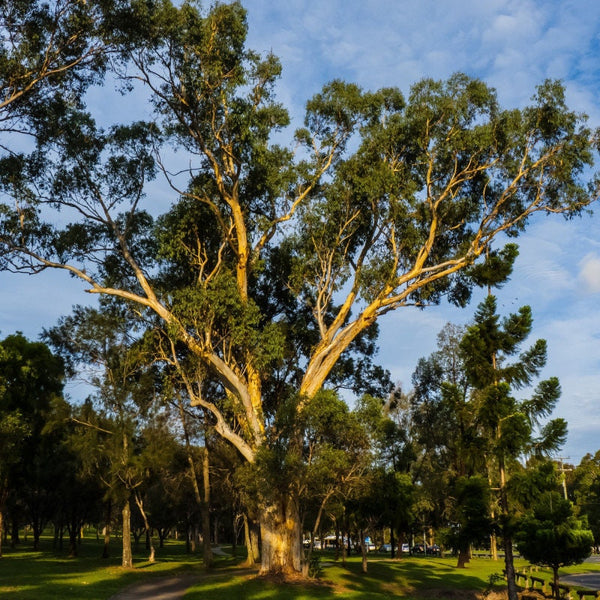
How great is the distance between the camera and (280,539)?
86.9ft

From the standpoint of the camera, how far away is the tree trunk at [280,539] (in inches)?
1030

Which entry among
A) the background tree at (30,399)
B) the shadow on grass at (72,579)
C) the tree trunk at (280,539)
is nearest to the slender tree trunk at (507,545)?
the tree trunk at (280,539)

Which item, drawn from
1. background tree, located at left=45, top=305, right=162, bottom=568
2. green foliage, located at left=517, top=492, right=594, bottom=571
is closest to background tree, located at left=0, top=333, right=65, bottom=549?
background tree, located at left=45, top=305, right=162, bottom=568

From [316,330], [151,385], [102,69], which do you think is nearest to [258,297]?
[316,330]

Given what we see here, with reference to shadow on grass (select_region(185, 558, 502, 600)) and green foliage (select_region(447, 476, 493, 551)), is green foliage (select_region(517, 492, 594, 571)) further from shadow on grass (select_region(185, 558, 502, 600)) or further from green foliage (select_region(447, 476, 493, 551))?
shadow on grass (select_region(185, 558, 502, 600))

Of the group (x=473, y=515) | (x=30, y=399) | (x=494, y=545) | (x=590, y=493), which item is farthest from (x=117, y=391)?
(x=590, y=493)

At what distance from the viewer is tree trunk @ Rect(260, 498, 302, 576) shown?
2617cm

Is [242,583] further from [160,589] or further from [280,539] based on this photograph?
[160,589]

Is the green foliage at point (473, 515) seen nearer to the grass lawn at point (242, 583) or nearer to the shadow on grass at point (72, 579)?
the grass lawn at point (242, 583)

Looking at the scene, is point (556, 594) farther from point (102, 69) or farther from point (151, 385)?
point (102, 69)

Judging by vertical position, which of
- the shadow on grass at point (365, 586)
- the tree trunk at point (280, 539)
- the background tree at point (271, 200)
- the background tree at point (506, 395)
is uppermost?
the background tree at point (271, 200)

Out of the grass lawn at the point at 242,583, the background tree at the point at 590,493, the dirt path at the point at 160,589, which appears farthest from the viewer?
the background tree at the point at 590,493

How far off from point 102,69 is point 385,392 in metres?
22.8

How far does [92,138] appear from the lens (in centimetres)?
2898
